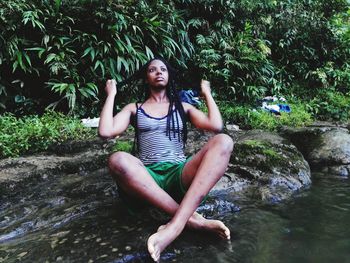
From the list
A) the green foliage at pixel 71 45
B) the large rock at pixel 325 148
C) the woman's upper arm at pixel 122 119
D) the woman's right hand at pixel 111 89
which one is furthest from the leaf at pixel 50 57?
the large rock at pixel 325 148

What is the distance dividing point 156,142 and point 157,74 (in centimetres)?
57

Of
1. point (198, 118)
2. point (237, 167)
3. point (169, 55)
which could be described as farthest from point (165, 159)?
point (169, 55)

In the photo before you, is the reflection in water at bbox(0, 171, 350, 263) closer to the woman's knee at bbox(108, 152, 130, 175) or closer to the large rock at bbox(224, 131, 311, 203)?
the large rock at bbox(224, 131, 311, 203)

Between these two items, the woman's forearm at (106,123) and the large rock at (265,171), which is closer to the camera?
the woman's forearm at (106,123)

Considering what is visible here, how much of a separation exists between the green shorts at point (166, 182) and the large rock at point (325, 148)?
2.53 meters

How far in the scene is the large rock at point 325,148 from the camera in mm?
4302

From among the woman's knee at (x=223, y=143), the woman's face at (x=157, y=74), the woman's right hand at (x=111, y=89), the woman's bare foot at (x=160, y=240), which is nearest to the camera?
the woman's bare foot at (x=160, y=240)

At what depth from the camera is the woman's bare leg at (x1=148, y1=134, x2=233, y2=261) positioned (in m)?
2.01

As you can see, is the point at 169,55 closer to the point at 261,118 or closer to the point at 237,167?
the point at 261,118

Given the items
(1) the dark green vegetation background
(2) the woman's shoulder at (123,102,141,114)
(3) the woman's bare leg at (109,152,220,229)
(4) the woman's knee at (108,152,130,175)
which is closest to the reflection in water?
(3) the woman's bare leg at (109,152,220,229)

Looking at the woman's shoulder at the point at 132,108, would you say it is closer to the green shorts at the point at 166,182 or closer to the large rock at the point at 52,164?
the green shorts at the point at 166,182

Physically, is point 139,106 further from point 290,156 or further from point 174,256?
point 290,156

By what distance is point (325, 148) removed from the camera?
4.54 metres

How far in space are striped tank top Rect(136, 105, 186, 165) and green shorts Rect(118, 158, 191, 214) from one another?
71 mm
